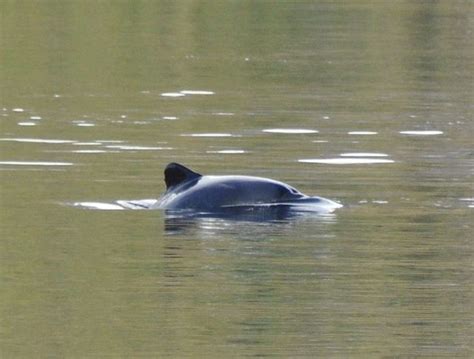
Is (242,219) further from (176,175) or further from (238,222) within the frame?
(176,175)

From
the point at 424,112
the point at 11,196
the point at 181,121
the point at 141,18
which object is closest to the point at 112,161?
the point at 11,196

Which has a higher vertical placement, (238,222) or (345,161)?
(345,161)

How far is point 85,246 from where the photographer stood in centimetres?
1672

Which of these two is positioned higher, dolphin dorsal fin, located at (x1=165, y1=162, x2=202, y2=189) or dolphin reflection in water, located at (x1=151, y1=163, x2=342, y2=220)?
dolphin dorsal fin, located at (x1=165, y1=162, x2=202, y2=189)

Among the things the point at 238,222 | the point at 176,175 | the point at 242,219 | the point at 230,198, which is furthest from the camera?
the point at 176,175

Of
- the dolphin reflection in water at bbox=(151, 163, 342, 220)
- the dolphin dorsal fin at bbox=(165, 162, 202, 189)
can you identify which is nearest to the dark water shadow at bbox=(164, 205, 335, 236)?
the dolphin reflection in water at bbox=(151, 163, 342, 220)

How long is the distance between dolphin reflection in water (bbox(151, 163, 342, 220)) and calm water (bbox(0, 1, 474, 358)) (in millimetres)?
388

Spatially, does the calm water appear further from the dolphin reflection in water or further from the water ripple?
the dolphin reflection in water

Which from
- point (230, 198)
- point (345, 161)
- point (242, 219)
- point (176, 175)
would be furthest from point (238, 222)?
point (345, 161)

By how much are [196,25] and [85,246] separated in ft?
150

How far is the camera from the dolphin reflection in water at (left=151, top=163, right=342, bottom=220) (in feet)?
62.1

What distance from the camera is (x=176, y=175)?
19297 millimetres

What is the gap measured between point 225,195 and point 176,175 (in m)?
0.52

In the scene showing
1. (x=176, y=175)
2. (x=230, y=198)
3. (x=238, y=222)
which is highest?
(x=176, y=175)
